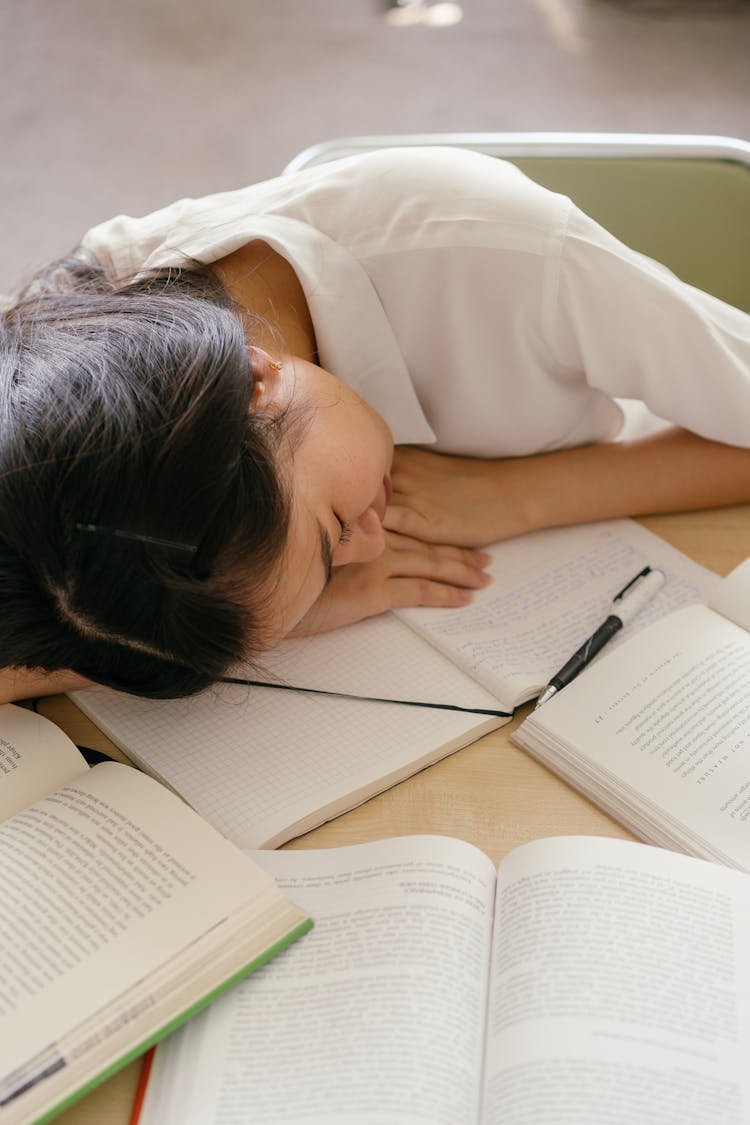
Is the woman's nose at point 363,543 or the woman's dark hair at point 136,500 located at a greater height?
the woman's dark hair at point 136,500

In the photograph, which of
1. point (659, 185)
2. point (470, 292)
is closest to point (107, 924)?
point (470, 292)

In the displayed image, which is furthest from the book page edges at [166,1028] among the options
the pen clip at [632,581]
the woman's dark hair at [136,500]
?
the pen clip at [632,581]

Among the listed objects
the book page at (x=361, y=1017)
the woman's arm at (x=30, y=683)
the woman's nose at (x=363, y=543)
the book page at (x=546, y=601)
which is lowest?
the book page at (x=546, y=601)

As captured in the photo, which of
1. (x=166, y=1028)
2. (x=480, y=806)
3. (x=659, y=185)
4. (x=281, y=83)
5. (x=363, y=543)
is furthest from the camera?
(x=281, y=83)

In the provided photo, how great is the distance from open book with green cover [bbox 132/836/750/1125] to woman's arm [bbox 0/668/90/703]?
26 centimetres

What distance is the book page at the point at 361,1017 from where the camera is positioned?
0.66 meters

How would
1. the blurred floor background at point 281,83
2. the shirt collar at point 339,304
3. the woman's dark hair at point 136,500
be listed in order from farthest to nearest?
the blurred floor background at point 281,83 → the shirt collar at point 339,304 → the woman's dark hair at point 136,500

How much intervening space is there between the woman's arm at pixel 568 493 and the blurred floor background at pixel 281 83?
1.64m

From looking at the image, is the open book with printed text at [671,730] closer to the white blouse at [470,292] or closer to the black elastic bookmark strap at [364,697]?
the black elastic bookmark strap at [364,697]

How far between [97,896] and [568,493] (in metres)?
0.60

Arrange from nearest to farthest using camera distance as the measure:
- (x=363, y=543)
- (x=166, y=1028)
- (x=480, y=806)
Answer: (x=166, y=1028)
(x=480, y=806)
(x=363, y=543)

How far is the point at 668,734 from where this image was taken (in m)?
0.88

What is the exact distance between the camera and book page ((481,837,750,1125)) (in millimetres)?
647

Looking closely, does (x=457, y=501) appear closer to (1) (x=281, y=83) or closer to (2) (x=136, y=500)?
(2) (x=136, y=500)
